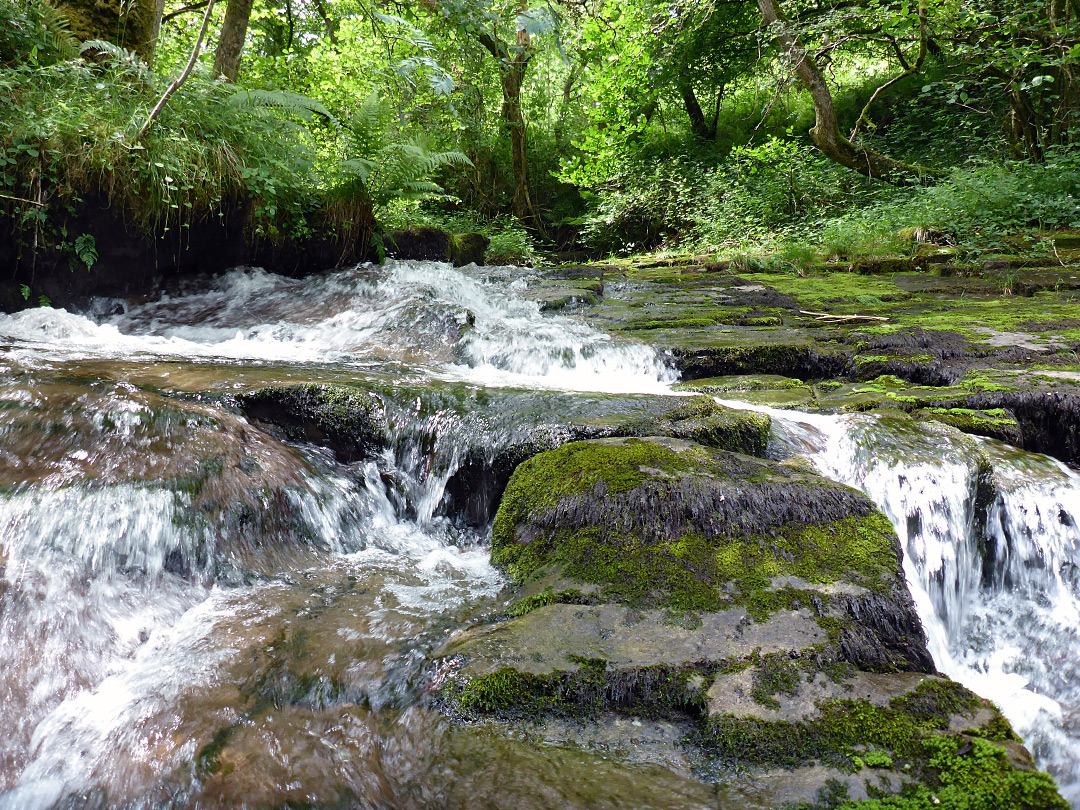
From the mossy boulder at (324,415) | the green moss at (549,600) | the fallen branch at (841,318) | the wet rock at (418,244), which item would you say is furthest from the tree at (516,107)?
the green moss at (549,600)

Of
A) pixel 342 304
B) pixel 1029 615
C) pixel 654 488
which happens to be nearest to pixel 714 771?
pixel 654 488

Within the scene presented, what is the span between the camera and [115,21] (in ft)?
22.9

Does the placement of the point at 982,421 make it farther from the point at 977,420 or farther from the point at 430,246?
the point at 430,246

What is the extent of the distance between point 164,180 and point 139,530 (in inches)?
175


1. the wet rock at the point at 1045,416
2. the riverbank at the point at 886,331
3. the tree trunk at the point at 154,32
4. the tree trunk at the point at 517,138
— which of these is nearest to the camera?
the wet rock at the point at 1045,416

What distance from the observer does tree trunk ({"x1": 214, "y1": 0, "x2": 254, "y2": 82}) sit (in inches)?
334

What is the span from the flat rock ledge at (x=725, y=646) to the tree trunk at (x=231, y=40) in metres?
8.52

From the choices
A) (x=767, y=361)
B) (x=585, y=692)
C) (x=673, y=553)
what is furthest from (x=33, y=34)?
(x=585, y=692)

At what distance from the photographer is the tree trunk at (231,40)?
27.8 feet

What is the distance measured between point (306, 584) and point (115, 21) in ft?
24.5

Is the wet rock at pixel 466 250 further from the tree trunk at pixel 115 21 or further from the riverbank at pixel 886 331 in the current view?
the tree trunk at pixel 115 21

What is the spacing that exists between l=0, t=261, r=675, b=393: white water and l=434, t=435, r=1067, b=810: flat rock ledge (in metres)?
1.98

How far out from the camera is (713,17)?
47.0 feet

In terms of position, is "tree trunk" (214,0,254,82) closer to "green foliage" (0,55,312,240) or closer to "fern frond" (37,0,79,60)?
"green foliage" (0,55,312,240)
